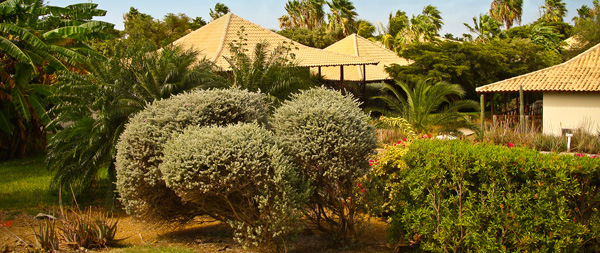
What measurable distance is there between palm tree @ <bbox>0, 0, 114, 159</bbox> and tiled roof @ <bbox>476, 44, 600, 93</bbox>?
17.2m

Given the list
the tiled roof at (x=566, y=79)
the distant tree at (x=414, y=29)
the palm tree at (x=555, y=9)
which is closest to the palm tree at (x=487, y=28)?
the distant tree at (x=414, y=29)

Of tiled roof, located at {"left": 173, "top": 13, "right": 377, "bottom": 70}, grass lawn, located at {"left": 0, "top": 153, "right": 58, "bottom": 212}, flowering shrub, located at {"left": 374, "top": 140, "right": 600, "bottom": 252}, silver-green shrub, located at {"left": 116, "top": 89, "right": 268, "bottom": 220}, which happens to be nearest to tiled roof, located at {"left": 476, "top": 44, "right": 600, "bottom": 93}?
tiled roof, located at {"left": 173, "top": 13, "right": 377, "bottom": 70}

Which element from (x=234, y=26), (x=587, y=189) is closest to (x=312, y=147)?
(x=587, y=189)

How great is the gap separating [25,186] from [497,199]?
997 cm

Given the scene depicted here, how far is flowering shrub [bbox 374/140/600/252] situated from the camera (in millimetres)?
4770

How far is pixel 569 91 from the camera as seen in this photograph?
20.7 meters

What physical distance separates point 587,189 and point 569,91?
18.3 meters

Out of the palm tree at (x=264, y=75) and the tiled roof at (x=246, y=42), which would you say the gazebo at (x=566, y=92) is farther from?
the palm tree at (x=264, y=75)

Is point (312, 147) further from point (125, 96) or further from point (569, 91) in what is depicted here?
point (569, 91)

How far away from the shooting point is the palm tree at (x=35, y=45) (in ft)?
36.1

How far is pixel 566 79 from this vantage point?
21.4m

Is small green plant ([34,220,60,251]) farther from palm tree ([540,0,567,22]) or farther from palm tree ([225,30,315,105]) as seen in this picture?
palm tree ([540,0,567,22])

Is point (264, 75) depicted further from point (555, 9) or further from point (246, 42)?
point (555, 9)

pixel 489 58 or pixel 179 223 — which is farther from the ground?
pixel 489 58
